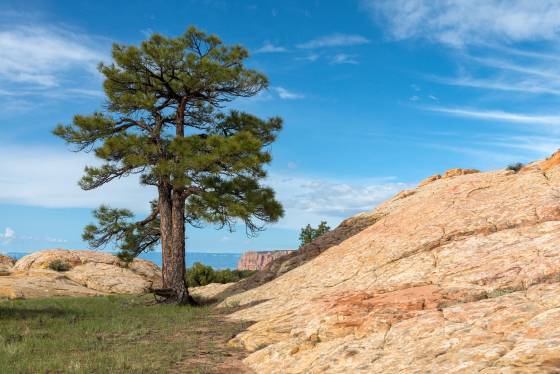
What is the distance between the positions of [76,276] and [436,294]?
34139 millimetres

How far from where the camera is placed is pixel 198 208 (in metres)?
26.0

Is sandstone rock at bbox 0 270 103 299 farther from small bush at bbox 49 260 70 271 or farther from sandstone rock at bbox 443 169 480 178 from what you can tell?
sandstone rock at bbox 443 169 480 178

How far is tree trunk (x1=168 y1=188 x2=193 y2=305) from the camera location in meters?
25.1

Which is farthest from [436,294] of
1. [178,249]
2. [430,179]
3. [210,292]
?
[430,179]

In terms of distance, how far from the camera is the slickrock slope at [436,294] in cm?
779

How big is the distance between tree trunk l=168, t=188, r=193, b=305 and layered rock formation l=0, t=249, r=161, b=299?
3.21 m

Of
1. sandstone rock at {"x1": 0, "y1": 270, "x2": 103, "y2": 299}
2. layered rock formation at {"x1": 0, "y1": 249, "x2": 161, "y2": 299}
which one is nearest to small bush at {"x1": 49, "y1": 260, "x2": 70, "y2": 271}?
layered rock formation at {"x1": 0, "y1": 249, "x2": 161, "y2": 299}

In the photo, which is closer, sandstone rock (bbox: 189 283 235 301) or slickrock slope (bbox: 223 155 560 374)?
slickrock slope (bbox: 223 155 560 374)

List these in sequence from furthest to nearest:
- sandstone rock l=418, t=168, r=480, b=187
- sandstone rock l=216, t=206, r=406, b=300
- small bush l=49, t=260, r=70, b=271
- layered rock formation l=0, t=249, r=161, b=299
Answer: small bush l=49, t=260, r=70, b=271
sandstone rock l=418, t=168, r=480, b=187
layered rock formation l=0, t=249, r=161, b=299
sandstone rock l=216, t=206, r=406, b=300

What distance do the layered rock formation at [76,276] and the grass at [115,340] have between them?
25.1 feet

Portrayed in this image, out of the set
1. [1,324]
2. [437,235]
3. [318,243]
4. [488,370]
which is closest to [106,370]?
[488,370]

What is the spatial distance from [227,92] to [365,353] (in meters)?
19.9

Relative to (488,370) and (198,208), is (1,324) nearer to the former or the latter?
(198,208)

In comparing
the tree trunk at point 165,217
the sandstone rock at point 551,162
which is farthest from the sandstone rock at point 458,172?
the tree trunk at point 165,217
